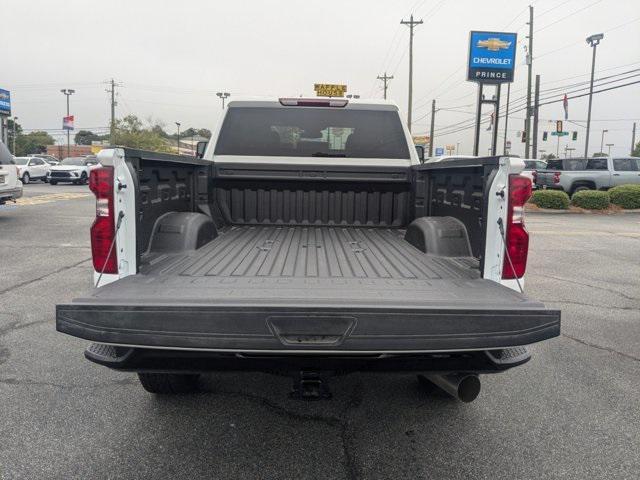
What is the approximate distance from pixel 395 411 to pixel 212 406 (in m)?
1.24

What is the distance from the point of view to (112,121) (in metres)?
68.8

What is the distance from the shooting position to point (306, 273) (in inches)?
123

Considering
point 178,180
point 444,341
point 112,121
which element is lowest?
point 444,341

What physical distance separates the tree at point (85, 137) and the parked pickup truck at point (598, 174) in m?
114

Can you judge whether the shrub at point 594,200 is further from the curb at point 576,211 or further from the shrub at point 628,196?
the shrub at point 628,196

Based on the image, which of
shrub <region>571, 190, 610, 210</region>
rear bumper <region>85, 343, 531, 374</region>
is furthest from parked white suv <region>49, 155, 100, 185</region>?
rear bumper <region>85, 343, 531, 374</region>

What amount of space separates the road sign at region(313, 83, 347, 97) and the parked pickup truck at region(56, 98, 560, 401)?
2.18m

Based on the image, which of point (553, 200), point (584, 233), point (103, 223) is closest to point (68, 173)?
point (553, 200)

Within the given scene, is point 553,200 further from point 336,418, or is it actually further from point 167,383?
point 167,383

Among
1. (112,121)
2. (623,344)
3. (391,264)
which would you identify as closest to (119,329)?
(391,264)

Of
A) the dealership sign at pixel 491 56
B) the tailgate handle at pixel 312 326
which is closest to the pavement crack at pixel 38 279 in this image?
the tailgate handle at pixel 312 326

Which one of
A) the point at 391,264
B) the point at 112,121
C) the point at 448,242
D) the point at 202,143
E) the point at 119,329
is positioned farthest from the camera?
the point at 112,121

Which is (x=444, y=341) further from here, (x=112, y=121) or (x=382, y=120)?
(x=112, y=121)

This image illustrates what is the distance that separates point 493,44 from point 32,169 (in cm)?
2694
